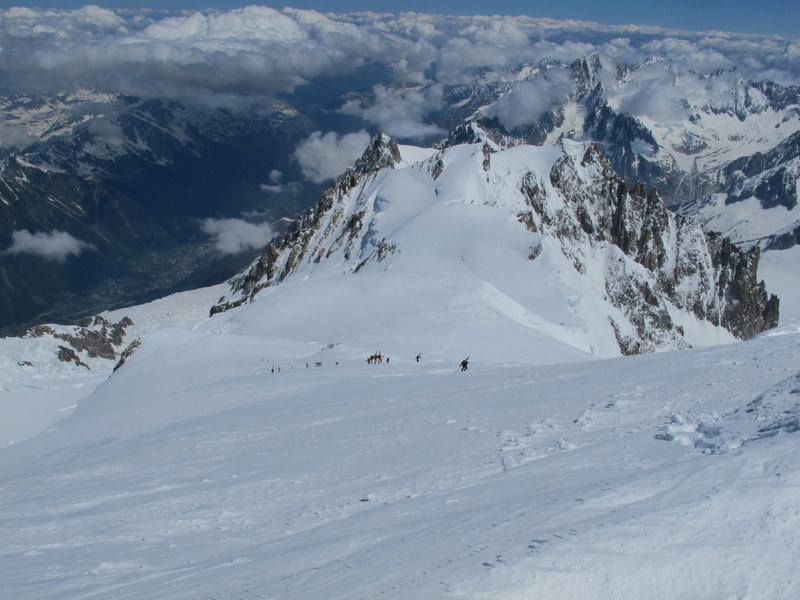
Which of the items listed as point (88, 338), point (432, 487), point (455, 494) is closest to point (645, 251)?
point (88, 338)

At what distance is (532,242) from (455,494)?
78.4 m

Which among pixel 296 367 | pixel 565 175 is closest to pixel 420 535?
pixel 296 367

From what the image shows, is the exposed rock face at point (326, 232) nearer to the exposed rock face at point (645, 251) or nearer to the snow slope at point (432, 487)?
the exposed rock face at point (645, 251)

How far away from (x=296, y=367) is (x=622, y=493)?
28.9 m

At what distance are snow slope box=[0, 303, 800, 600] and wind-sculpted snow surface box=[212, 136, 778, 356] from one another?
3655cm

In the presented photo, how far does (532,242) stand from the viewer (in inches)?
3391

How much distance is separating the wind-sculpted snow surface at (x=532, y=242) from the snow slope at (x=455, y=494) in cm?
3655

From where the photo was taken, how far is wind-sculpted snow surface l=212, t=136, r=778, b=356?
8012cm

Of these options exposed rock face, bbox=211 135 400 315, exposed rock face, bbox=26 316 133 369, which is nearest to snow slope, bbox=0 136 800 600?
exposed rock face, bbox=211 135 400 315

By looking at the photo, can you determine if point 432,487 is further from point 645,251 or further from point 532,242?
point 645,251

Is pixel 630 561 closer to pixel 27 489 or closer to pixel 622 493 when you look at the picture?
pixel 622 493

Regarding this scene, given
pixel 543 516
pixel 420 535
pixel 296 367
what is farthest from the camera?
pixel 296 367

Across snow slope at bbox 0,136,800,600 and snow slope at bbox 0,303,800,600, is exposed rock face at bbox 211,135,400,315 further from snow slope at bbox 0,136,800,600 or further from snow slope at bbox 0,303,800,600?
snow slope at bbox 0,303,800,600

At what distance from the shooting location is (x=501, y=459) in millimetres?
12375
